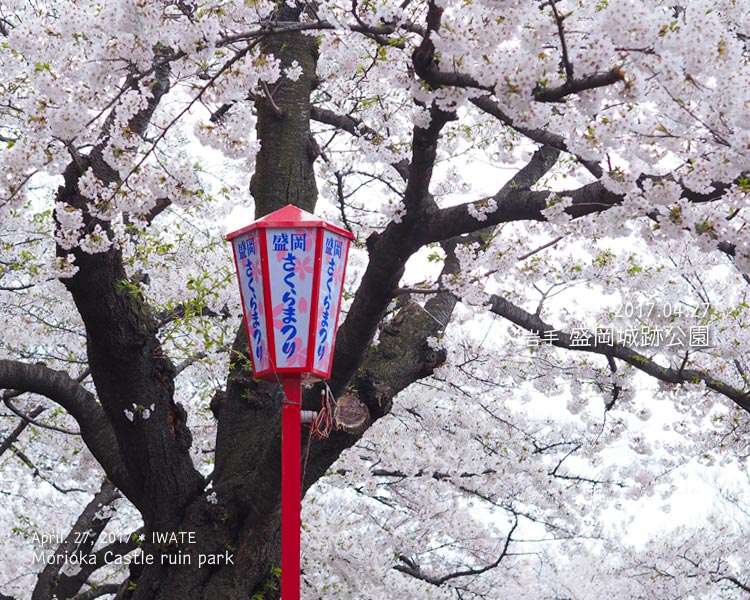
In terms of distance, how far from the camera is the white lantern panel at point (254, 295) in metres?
3.26

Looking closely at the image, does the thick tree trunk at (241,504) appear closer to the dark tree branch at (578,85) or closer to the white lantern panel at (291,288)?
the white lantern panel at (291,288)

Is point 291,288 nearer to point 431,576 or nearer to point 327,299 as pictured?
point 327,299

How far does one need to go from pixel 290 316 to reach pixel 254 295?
0.19 meters

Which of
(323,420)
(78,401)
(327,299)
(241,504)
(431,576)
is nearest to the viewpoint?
(327,299)

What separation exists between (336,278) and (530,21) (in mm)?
1224

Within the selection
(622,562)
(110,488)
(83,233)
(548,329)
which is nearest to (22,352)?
(110,488)

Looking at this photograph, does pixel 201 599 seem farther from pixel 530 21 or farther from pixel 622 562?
pixel 622 562

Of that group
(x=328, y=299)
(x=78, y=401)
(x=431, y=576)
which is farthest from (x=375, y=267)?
(x=431, y=576)

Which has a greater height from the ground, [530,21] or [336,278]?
[530,21]

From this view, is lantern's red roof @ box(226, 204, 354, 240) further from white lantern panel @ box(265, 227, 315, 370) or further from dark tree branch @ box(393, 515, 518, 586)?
dark tree branch @ box(393, 515, 518, 586)

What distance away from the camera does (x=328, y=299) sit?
331 centimetres

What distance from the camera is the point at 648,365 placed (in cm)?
564

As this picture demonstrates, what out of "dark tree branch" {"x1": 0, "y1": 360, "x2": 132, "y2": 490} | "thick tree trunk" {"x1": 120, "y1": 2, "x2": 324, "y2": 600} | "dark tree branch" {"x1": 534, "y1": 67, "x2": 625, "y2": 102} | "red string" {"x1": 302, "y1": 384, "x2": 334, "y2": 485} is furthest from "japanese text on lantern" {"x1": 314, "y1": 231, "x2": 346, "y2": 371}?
"dark tree branch" {"x1": 0, "y1": 360, "x2": 132, "y2": 490}

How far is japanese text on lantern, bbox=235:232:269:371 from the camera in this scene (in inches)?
128
